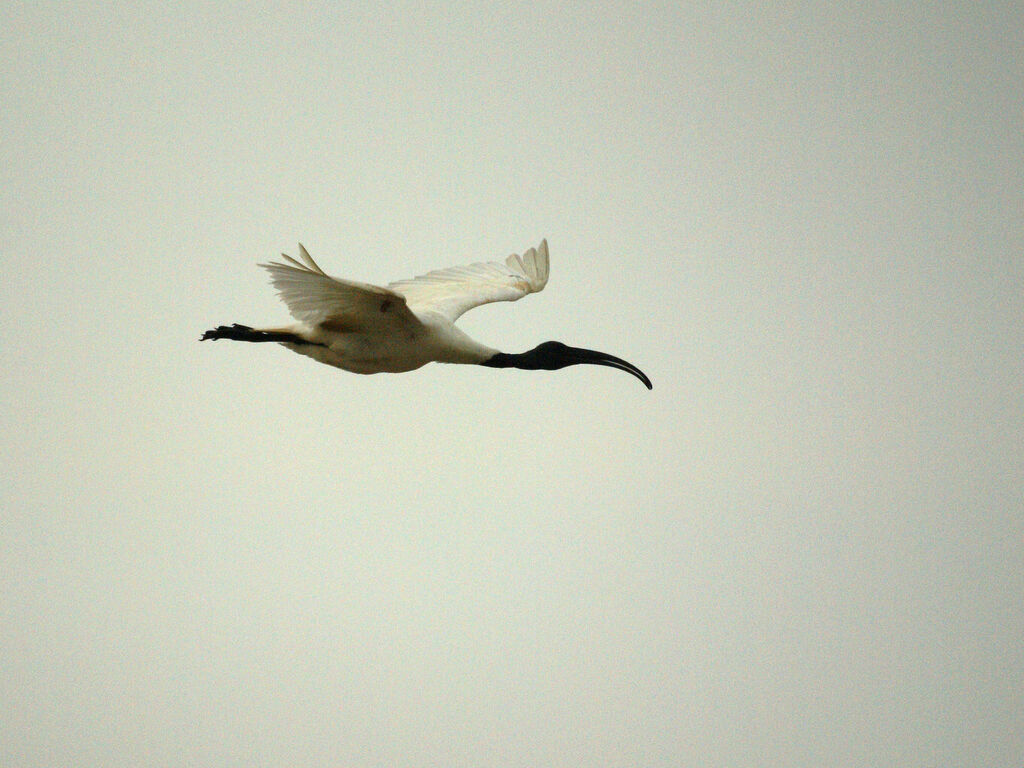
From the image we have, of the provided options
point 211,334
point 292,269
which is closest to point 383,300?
point 292,269

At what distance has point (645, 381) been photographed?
8.56 meters

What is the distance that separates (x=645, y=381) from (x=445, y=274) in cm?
177

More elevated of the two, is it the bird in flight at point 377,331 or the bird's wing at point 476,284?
the bird's wing at point 476,284

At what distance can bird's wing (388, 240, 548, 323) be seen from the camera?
27.9 ft

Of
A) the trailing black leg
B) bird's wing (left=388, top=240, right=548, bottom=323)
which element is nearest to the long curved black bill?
bird's wing (left=388, top=240, right=548, bottom=323)

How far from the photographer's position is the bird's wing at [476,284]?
8.49 meters

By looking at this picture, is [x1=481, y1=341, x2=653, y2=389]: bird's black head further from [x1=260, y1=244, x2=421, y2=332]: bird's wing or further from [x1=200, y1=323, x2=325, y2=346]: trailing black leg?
[x1=200, y1=323, x2=325, y2=346]: trailing black leg

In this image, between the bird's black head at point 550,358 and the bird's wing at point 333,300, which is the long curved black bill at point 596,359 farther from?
the bird's wing at point 333,300

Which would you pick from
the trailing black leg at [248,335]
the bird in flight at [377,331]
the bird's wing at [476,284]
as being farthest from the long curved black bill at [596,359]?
the trailing black leg at [248,335]

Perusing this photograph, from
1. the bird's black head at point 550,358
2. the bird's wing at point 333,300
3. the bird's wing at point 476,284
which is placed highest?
the bird's wing at point 476,284

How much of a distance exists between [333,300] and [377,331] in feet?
1.44

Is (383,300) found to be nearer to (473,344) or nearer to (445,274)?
(473,344)

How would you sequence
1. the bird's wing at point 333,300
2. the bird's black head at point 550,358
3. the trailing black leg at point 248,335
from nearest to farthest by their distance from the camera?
the bird's wing at point 333,300 < the trailing black leg at point 248,335 < the bird's black head at point 550,358

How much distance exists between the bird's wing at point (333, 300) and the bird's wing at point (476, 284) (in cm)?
103
